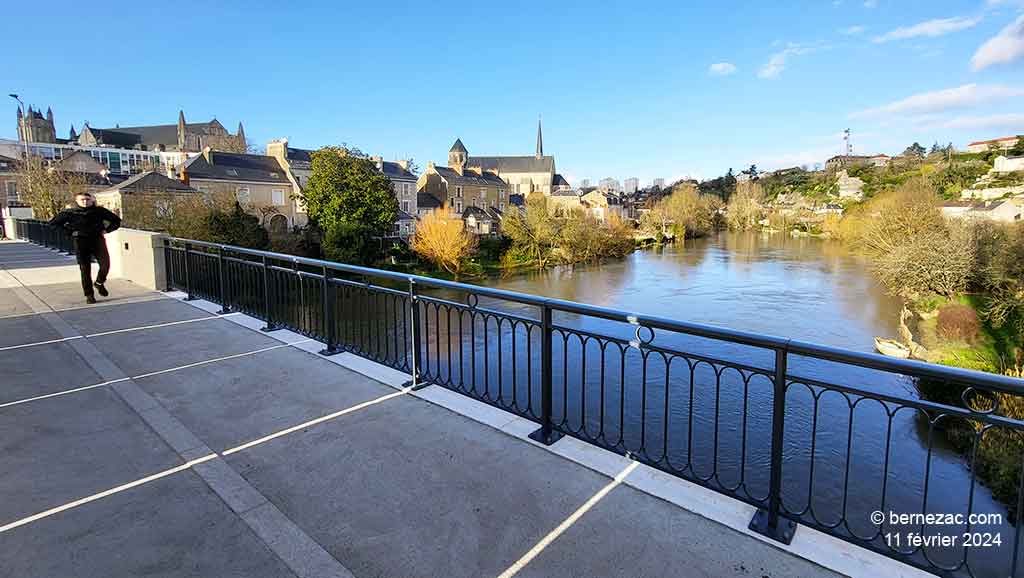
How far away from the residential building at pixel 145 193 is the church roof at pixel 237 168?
3102mm

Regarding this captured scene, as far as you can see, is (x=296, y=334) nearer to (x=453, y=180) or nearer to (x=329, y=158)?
(x=329, y=158)

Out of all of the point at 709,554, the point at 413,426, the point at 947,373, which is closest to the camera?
the point at 947,373

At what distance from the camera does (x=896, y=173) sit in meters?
78.8

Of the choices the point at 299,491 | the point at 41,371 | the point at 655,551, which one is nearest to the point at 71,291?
the point at 41,371

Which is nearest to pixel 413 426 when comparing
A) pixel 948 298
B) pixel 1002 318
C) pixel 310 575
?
pixel 310 575

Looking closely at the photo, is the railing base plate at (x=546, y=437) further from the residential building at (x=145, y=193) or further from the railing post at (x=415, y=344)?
the residential building at (x=145, y=193)

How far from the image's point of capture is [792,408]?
490 inches

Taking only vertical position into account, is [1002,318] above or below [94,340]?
below

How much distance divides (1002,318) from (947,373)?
22425mm

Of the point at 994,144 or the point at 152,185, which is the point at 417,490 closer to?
the point at 152,185

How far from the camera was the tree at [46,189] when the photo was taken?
2930 centimetres

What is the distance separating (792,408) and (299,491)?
40.4 feet

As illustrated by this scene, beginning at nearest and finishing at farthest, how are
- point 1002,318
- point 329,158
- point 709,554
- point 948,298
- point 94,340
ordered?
point 709,554 → point 94,340 → point 1002,318 → point 948,298 → point 329,158

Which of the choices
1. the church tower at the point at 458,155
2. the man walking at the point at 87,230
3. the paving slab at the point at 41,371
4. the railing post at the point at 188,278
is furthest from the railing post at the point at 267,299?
the church tower at the point at 458,155
